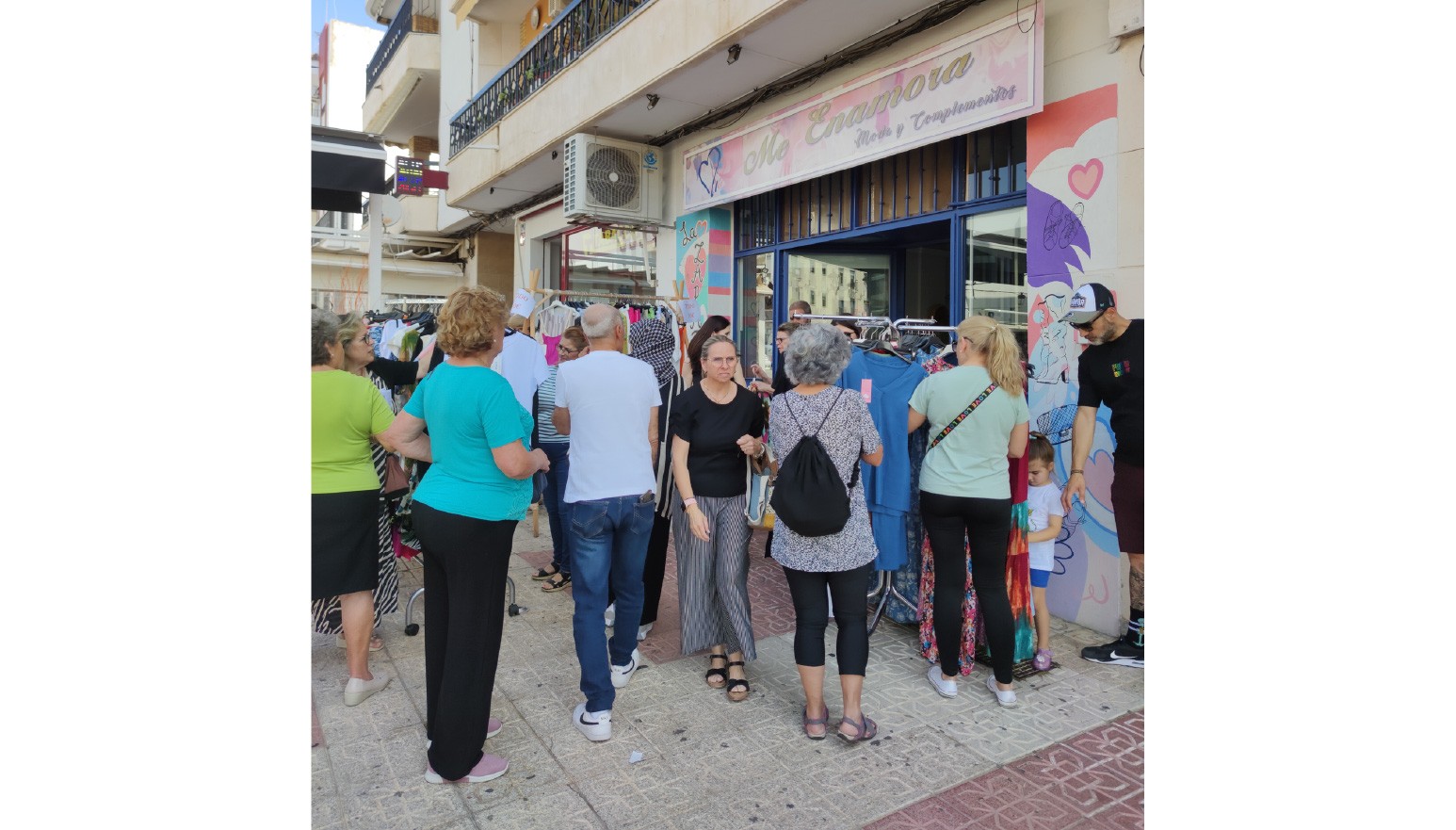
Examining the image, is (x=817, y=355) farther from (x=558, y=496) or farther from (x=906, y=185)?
(x=906, y=185)

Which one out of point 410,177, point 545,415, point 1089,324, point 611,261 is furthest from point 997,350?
point 410,177

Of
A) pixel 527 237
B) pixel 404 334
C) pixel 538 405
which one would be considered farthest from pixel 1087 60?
pixel 527 237

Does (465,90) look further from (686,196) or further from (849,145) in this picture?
(849,145)

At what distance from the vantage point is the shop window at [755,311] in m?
8.58

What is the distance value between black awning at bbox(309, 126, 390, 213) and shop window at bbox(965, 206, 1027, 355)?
16.7ft

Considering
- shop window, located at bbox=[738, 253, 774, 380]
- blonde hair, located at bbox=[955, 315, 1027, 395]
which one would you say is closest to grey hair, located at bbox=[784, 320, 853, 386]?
blonde hair, located at bbox=[955, 315, 1027, 395]

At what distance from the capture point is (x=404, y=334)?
6.38 meters

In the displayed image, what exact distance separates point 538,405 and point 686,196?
4.67 metres

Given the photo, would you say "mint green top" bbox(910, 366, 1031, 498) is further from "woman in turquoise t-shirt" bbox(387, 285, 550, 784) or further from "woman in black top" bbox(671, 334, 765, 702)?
"woman in turquoise t-shirt" bbox(387, 285, 550, 784)

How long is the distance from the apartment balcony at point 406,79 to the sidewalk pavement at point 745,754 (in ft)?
50.7

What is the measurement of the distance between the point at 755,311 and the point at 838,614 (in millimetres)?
5650

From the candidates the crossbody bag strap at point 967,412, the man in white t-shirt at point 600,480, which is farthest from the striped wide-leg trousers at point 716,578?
the crossbody bag strap at point 967,412

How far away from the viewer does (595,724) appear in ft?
11.3

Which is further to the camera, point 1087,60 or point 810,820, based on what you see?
point 1087,60
